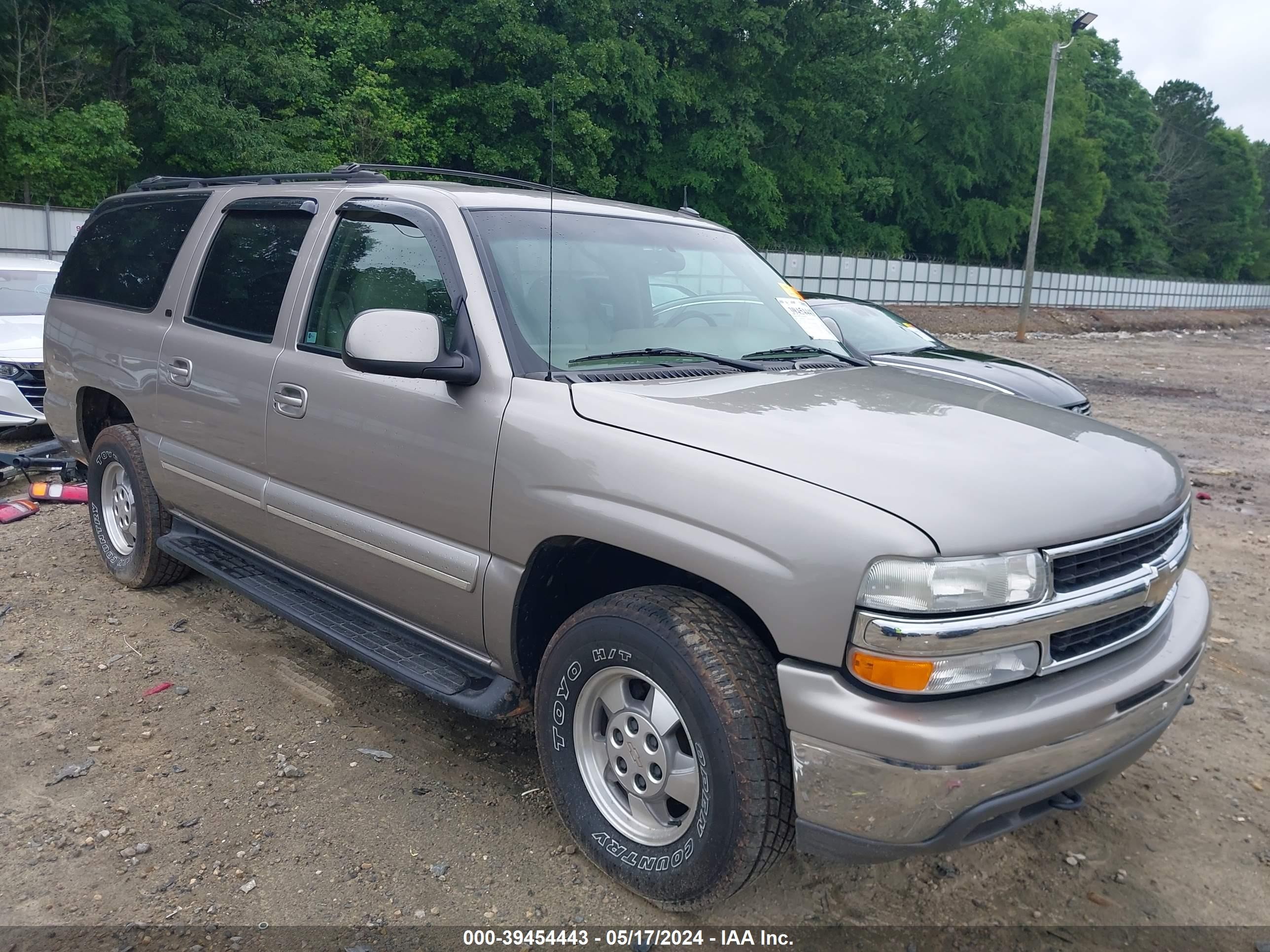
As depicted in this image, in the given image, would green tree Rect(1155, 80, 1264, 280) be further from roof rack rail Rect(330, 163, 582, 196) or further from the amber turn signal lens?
the amber turn signal lens

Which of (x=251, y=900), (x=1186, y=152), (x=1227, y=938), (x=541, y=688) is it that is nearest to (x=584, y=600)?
(x=541, y=688)

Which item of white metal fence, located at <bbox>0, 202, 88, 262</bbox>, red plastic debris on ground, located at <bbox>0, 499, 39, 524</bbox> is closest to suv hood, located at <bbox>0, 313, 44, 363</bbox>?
red plastic debris on ground, located at <bbox>0, 499, 39, 524</bbox>

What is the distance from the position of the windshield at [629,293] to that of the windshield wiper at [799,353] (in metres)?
0.02

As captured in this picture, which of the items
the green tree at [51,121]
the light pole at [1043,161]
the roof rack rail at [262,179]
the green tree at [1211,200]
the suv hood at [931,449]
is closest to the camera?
the suv hood at [931,449]

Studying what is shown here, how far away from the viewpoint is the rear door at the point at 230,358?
3.78 meters

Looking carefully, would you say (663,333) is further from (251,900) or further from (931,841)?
(251,900)

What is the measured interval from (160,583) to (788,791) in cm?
384

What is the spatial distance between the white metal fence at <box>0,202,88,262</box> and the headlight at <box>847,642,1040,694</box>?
78.7 feet

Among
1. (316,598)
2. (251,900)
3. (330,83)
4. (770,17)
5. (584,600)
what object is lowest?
(251,900)

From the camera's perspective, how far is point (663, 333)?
3297 mm

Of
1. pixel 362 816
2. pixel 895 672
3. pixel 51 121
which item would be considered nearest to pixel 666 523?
pixel 895 672

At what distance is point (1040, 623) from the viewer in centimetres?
223

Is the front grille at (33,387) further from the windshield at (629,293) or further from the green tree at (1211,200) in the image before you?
the green tree at (1211,200)

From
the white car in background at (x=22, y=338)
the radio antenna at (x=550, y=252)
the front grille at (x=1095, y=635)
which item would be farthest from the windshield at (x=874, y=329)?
the white car in background at (x=22, y=338)
